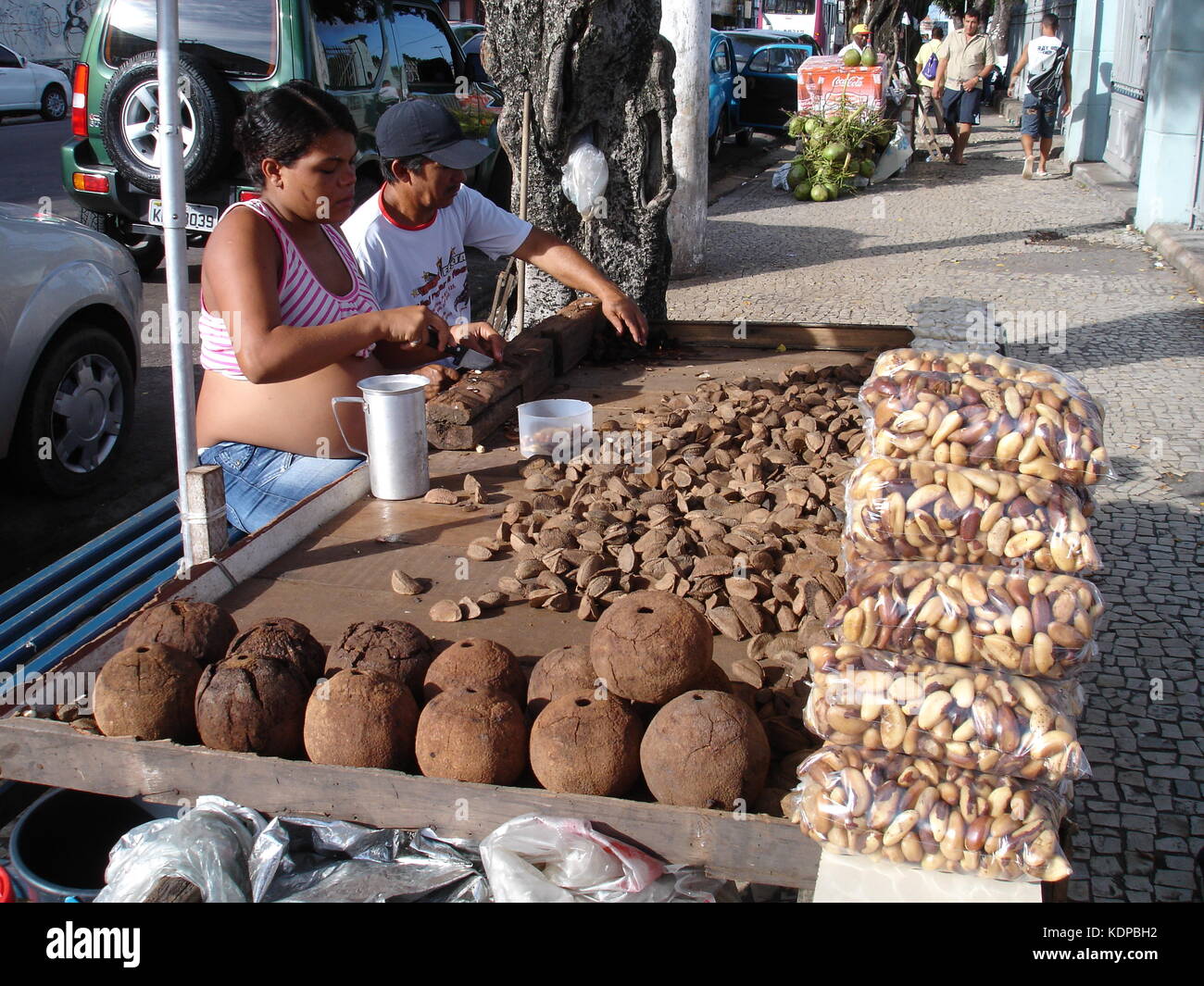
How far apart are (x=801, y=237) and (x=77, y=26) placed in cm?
2755

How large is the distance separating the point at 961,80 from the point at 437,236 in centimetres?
1450

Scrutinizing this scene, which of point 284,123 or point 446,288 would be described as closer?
point 284,123

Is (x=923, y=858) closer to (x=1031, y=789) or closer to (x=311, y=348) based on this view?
(x=1031, y=789)

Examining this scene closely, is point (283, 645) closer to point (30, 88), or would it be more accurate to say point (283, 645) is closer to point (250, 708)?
point (250, 708)

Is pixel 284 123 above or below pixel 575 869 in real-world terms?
above

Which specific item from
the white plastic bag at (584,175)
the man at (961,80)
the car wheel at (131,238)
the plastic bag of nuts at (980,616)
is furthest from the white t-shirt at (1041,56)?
the plastic bag of nuts at (980,616)

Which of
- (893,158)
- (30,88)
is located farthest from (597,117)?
(30,88)

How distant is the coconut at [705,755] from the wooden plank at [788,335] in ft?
11.4

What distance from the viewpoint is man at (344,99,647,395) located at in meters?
3.96

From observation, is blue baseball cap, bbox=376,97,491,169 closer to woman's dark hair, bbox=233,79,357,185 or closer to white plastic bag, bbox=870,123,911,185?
woman's dark hair, bbox=233,79,357,185

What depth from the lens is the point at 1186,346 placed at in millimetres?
7266

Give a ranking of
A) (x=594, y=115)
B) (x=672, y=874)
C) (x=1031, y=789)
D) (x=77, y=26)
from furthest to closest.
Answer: (x=77, y=26)
(x=594, y=115)
(x=672, y=874)
(x=1031, y=789)

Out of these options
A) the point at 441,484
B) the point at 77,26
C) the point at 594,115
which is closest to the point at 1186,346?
the point at 594,115

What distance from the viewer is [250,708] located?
84.0 inches
